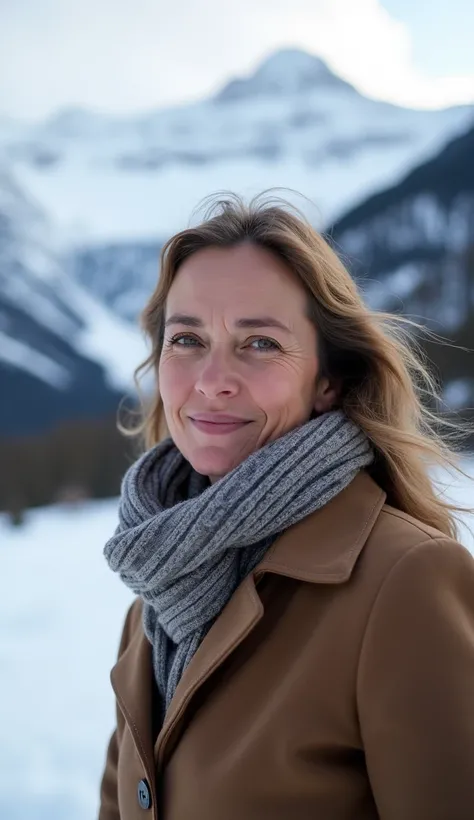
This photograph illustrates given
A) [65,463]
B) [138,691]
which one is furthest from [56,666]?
[65,463]

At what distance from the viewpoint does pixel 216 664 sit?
1.14 metres

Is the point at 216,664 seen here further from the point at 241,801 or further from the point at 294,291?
the point at 294,291

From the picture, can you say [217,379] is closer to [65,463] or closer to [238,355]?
[238,355]

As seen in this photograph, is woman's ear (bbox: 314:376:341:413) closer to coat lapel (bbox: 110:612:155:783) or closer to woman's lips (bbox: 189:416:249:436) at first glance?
woman's lips (bbox: 189:416:249:436)

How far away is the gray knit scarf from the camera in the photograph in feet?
3.97

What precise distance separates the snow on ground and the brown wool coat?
0.62 m

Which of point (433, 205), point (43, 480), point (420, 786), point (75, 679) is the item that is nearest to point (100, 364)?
point (43, 480)

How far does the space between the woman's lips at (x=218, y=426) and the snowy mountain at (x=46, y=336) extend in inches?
223

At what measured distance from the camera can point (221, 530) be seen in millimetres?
1213

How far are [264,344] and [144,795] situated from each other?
844mm

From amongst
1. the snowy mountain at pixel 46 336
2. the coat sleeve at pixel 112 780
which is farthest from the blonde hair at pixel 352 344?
the snowy mountain at pixel 46 336

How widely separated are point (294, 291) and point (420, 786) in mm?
861

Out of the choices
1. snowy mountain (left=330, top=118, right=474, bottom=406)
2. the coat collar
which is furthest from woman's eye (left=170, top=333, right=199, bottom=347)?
snowy mountain (left=330, top=118, right=474, bottom=406)

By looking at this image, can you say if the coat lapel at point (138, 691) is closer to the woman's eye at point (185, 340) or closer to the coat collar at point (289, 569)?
the coat collar at point (289, 569)
